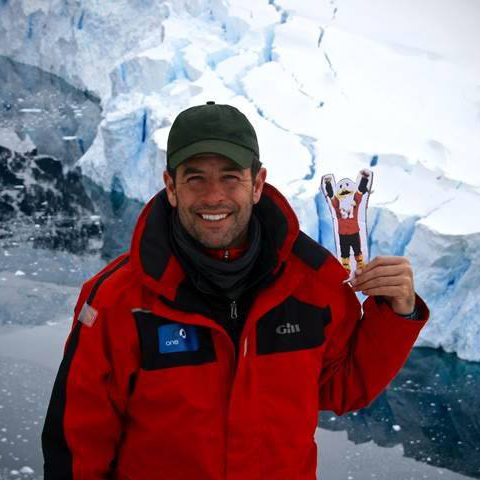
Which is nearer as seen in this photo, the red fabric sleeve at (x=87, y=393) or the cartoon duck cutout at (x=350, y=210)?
the red fabric sleeve at (x=87, y=393)

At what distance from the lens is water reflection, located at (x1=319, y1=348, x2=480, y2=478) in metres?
3.82

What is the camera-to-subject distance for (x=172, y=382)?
1178 mm

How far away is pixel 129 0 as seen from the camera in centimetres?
1236

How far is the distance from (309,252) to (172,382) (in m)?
0.40

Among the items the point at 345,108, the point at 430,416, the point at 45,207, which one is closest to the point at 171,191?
the point at 430,416

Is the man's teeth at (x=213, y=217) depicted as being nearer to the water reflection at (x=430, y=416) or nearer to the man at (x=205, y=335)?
the man at (x=205, y=335)

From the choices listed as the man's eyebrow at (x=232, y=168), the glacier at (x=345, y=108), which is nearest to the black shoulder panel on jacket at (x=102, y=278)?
the man's eyebrow at (x=232, y=168)

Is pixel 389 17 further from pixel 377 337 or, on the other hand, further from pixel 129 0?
pixel 377 337

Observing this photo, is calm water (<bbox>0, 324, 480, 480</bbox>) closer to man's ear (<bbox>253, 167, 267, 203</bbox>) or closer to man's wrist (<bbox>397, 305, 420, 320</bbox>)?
man's wrist (<bbox>397, 305, 420, 320</bbox>)

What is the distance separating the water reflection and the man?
286cm

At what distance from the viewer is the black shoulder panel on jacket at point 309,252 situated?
4.30ft

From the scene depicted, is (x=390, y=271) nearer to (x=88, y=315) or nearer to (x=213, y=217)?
(x=213, y=217)

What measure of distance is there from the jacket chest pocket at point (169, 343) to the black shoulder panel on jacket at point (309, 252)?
0.27m

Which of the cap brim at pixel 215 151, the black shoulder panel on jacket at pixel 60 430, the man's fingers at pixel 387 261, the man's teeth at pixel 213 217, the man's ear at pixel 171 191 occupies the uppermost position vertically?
the cap brim at pixel 215 151
